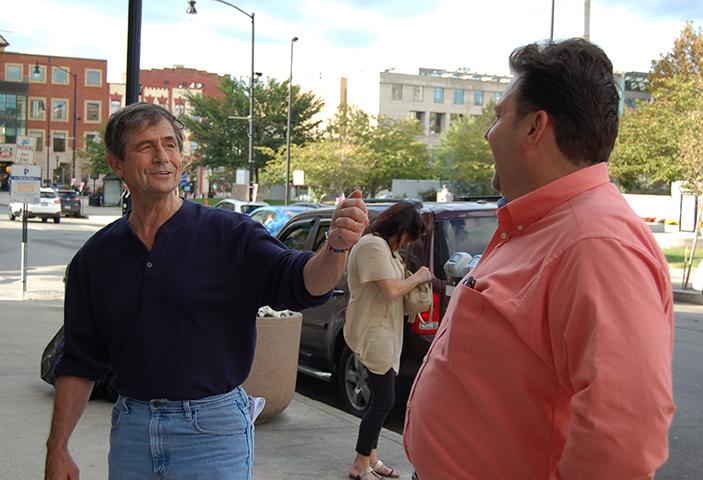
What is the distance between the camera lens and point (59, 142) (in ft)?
288

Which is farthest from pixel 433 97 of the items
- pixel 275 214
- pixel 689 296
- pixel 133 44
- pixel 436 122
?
pixel 133 44

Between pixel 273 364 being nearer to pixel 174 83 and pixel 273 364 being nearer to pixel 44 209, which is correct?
pixel 44 209

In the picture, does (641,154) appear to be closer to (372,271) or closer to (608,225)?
(372,271)

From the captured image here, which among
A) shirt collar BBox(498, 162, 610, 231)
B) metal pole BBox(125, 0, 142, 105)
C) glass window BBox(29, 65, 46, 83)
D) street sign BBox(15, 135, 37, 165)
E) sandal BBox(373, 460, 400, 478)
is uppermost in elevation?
glass window BBox(29, 65, 46, 83)

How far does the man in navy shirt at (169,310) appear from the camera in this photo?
281 cm

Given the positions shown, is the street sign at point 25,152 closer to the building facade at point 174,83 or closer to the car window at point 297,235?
the car window at point 297,235

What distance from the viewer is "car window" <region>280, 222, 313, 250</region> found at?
8806 millimetres

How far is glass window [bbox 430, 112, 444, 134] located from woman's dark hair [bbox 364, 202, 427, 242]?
88383 millimetres

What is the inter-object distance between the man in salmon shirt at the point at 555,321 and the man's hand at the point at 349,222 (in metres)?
0.59

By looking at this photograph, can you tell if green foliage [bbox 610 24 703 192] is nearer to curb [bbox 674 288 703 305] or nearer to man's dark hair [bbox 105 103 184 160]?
curb [bbox 674 288 703 305]

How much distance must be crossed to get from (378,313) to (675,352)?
22.4 ft

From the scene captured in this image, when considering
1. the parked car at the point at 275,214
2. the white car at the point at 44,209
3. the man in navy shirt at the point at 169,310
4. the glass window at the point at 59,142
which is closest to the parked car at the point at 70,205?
the white car at the point at 44,209

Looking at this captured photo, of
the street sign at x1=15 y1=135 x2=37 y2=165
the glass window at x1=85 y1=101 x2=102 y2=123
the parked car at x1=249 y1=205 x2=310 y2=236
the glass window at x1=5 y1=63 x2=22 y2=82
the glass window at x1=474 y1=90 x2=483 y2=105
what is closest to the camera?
the street sign at x1=15 y1=135 x2=37 y2=165

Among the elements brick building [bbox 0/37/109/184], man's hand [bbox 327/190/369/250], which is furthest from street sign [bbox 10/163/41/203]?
brick building [bbox 0/37/109/184]
